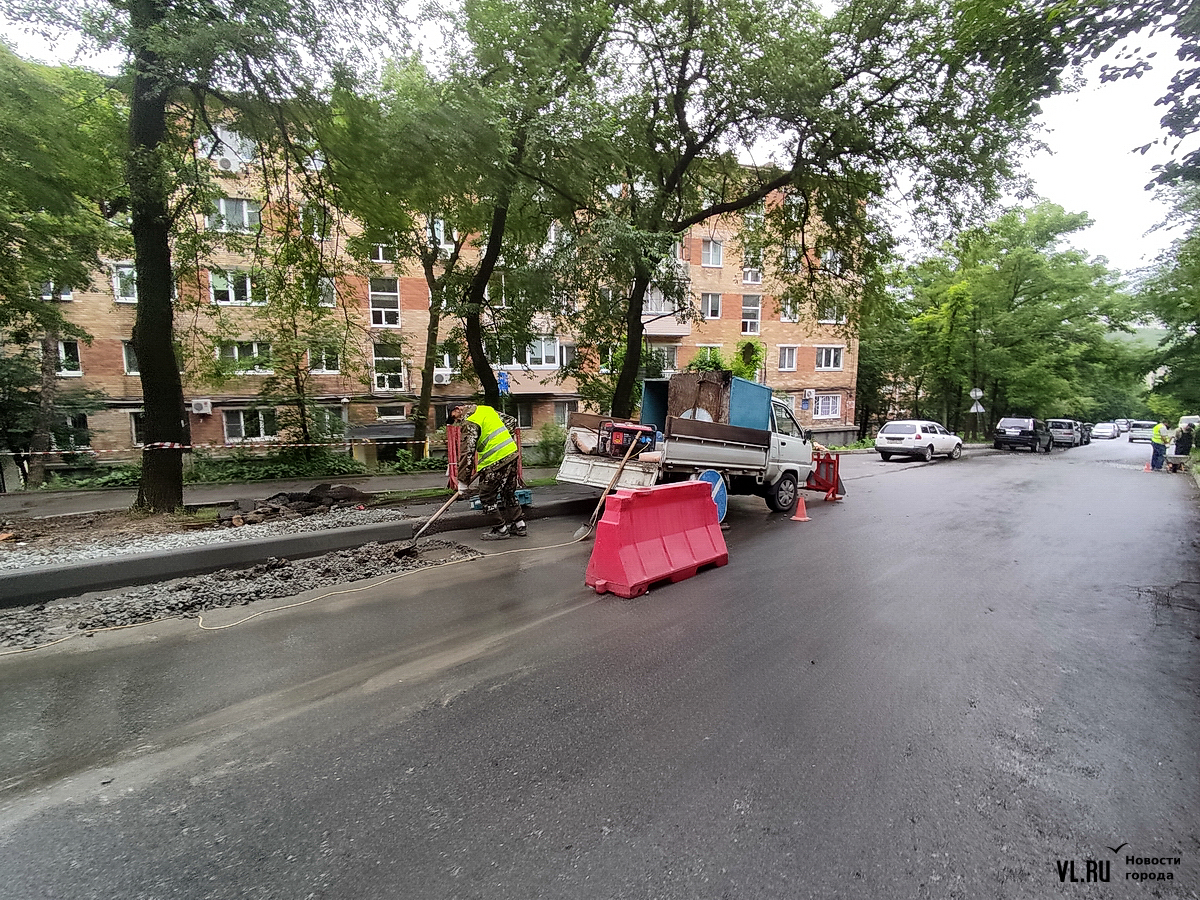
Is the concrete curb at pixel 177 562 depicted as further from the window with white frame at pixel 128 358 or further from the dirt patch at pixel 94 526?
the window with white frame at pixel 128 358

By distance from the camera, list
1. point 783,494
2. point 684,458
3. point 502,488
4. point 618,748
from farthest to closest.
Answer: point 783,494, point 684,458, point 502,488, point 618,748

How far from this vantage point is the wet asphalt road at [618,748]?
2.20 meters

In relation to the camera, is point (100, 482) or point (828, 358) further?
point (828, 358)

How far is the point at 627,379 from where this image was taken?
13.2 m

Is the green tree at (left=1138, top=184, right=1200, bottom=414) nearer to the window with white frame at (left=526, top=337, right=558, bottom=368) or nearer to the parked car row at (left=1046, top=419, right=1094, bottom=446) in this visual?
the parked car row at (left=1046, top=419, right=1094, bottom=446)

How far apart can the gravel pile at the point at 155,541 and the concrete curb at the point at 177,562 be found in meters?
0.24

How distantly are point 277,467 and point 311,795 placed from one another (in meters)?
13.8

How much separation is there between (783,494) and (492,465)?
17.9 feet

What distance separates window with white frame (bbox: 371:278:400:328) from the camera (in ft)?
80.4

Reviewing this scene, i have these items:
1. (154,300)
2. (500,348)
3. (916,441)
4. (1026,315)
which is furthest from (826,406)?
(154,300)

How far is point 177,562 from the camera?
6082 mm

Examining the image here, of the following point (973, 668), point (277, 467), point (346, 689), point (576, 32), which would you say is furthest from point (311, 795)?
point (277, 467)

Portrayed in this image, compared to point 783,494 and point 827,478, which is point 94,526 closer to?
point 783,494

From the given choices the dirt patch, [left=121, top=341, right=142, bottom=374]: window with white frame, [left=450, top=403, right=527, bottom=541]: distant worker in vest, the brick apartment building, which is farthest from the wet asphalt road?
[left=121, top=341, right=142, bottom=374]: window with white frame
